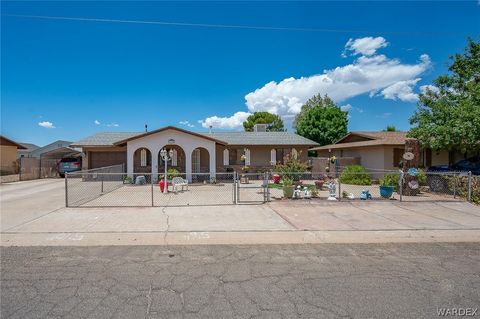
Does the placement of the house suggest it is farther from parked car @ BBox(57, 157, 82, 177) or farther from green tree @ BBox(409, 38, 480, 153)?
green tree @ BBox(409, 38, 480, 153)

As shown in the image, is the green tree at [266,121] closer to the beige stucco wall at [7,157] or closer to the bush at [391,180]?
the beige stucco wall at [7,157]

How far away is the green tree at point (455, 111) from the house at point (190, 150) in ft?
26.4

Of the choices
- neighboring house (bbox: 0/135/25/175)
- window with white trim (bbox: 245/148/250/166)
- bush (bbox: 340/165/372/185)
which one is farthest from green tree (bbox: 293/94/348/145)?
neighboring house (bbox: 0/135/25/175)

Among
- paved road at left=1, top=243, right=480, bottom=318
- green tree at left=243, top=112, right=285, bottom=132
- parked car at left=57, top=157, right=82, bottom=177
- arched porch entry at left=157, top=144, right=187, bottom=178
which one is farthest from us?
green tree at left=243, top=112, right=285, bottom=132

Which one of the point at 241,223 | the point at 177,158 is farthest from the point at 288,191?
the point at 177,158

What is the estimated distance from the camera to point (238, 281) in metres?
4.36

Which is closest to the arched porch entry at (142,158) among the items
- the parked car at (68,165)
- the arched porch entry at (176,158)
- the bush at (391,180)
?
the arched porch entry at (176,158)

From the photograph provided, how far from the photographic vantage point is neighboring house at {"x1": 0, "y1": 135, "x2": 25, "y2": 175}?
25.3 m

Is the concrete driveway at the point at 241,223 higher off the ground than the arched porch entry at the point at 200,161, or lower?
lower

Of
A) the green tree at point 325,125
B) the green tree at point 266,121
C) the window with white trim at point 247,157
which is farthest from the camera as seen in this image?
the green tree at point 266,121

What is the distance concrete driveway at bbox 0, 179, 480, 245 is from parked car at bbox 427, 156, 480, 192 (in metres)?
3.38

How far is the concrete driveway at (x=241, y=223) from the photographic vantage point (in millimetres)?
6723

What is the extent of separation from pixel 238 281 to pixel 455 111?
1669cm

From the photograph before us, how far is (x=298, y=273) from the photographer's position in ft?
15.3
